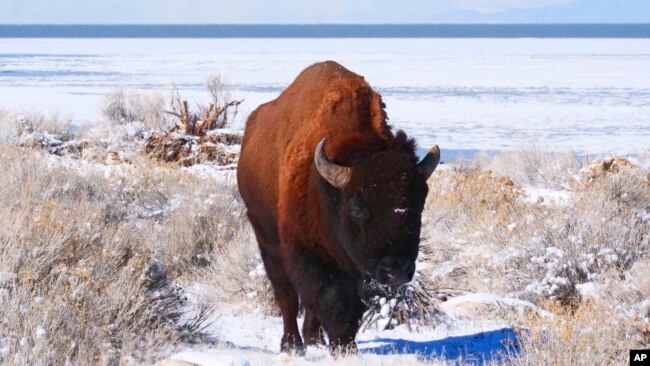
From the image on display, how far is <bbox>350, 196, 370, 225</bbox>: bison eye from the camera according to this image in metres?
5.69

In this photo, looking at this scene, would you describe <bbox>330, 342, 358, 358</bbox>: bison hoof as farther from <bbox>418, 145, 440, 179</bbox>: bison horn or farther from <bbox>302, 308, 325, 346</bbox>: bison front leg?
<bbox>418, 145, 440, 179</bbox>: bison horn

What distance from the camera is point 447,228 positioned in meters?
10.9

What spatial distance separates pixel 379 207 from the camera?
5656mm

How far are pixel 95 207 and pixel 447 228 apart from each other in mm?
3960

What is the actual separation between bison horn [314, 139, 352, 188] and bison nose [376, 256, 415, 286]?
0.61 metres

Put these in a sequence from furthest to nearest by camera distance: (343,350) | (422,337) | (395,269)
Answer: (422,337), (343,350), (395,269)

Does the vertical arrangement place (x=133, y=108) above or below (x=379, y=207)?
below

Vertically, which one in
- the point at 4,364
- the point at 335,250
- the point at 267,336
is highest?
the point at 335,250

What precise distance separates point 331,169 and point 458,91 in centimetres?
3378

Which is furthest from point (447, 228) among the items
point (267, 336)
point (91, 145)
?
point (91, 145)

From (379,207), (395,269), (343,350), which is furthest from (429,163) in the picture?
(343,350)

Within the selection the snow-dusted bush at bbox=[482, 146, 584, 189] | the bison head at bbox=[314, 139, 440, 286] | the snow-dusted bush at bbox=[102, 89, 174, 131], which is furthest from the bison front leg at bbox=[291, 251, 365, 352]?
the snow-dusted bush at bbox=[102, 89, 174, 131]

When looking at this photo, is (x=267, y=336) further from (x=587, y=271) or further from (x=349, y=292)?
(x=587, y=271)

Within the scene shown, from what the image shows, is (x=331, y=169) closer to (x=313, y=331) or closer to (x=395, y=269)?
(x=395, y=269)
